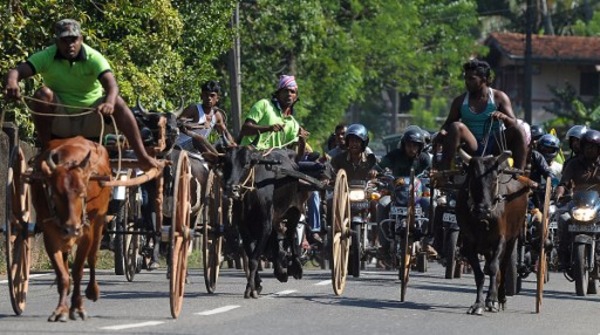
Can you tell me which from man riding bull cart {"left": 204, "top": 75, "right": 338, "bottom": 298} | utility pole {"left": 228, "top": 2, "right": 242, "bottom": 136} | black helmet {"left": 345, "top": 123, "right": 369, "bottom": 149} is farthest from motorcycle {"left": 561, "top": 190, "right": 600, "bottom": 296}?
utility pole {"left": 228, "top": 2, "right": 242, "bottom": 136}

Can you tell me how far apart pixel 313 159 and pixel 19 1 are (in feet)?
19.2

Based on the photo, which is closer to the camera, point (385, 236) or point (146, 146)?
point (146, 146)

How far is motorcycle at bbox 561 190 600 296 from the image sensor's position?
2156 cm

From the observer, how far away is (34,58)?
15.5 m

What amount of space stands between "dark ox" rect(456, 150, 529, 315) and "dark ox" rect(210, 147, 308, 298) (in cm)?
200

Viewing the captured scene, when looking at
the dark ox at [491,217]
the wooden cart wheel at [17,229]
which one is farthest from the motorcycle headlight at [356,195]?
the wooden cart wheel at [17,229]

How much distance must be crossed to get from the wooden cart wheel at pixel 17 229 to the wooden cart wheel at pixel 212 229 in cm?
305

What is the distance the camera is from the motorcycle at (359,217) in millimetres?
22938

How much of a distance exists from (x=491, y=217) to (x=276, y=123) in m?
3.02

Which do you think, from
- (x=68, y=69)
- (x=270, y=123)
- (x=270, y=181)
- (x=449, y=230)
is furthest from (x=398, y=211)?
(x=68, y=69)

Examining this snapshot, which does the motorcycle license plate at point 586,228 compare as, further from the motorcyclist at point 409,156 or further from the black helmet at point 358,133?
the black helmet at point 358,133

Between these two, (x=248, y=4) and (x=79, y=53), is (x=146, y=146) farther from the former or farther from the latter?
(x=248, y=4)

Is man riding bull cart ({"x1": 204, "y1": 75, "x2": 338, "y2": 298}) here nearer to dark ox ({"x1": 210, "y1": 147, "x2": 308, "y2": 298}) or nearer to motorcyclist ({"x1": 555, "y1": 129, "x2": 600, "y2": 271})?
dark ox ({"x1": 210, "y1": 147, "x2": 308, "y2": 298})

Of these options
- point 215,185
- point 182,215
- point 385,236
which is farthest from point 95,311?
point 385,236
